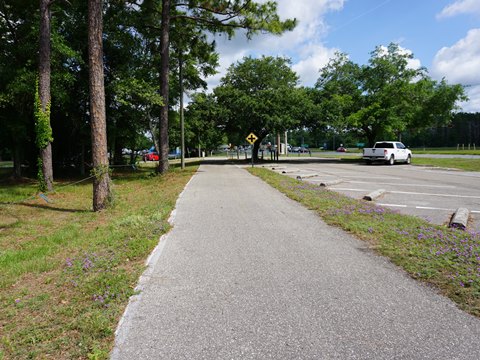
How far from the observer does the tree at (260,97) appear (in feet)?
106

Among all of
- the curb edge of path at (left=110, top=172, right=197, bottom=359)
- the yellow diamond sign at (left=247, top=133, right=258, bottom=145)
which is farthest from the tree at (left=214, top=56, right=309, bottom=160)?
the curb edge of path at (left=110, top=172, right=197, bottom=359)

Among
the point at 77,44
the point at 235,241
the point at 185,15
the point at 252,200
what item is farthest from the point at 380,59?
the point at 235,241

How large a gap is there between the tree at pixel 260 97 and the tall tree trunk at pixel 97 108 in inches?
889

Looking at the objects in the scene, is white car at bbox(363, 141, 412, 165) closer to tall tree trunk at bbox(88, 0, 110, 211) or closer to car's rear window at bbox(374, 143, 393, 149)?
car's rear window at bbox(374, 143, 393, 149)

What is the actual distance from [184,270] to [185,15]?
18125 mm

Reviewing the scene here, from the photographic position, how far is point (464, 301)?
3.52 metres

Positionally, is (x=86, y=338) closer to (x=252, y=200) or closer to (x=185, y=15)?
(x=252, y=200)

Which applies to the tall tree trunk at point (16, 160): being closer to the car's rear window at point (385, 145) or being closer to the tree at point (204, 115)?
the tree at point (204, 115)

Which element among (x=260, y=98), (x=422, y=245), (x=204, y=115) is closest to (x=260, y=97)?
(x=260, y=98)

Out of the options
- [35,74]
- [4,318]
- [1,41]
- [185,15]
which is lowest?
[4,318]

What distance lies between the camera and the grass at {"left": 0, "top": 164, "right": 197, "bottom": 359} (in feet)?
9.91

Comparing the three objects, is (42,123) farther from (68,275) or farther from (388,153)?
(388,153)

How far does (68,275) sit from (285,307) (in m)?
2.91

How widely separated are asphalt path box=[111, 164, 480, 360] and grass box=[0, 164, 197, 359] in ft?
0.81
